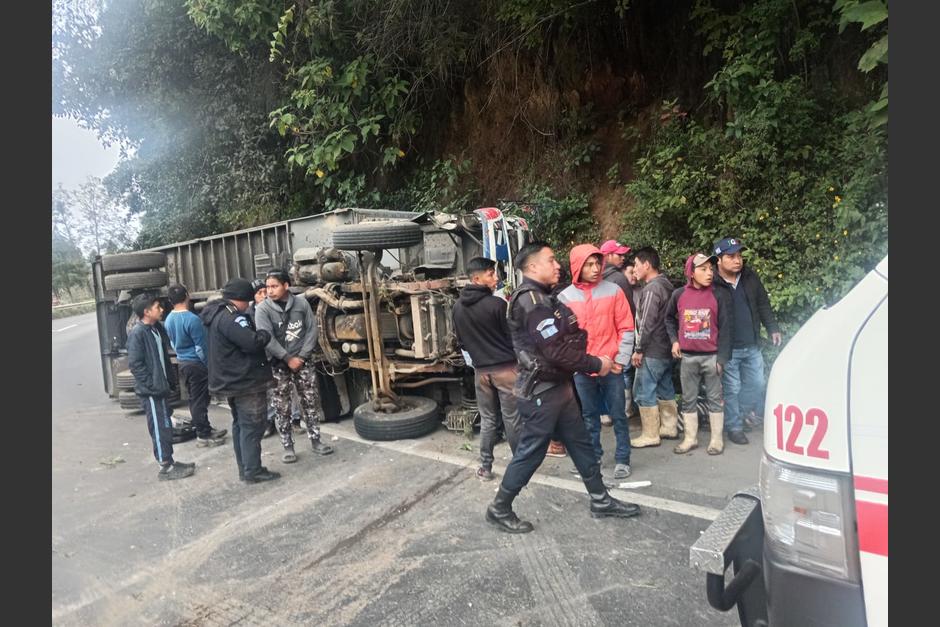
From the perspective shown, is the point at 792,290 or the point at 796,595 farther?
the point at 792,290

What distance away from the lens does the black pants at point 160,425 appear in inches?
195

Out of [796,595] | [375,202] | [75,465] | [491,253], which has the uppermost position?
[375,202]

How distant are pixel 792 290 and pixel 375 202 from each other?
761 centimetres

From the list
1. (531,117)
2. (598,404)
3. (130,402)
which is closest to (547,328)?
(598,404)

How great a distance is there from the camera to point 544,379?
135 inches

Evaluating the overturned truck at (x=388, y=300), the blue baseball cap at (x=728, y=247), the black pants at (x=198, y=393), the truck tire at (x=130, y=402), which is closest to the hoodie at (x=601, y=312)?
the blue baseball cap at (x=728, y=247)

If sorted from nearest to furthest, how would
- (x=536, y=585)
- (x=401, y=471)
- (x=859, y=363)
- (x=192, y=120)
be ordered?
(x=859, y=363) → (x=536, y=585) → (x=401, y=471) → (x=192, y=120)

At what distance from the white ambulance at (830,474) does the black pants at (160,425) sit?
481cm

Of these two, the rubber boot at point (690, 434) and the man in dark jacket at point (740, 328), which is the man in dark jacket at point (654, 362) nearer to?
the rubber boot at point (690, 434)

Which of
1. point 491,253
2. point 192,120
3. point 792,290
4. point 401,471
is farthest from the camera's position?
point 192,120

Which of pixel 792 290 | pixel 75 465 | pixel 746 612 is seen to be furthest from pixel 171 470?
pixel 792 290

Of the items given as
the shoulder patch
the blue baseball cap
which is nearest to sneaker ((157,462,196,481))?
the shoulder patch

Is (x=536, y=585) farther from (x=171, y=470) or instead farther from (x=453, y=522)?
(x=171, y=470)

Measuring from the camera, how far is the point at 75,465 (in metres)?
1.83
